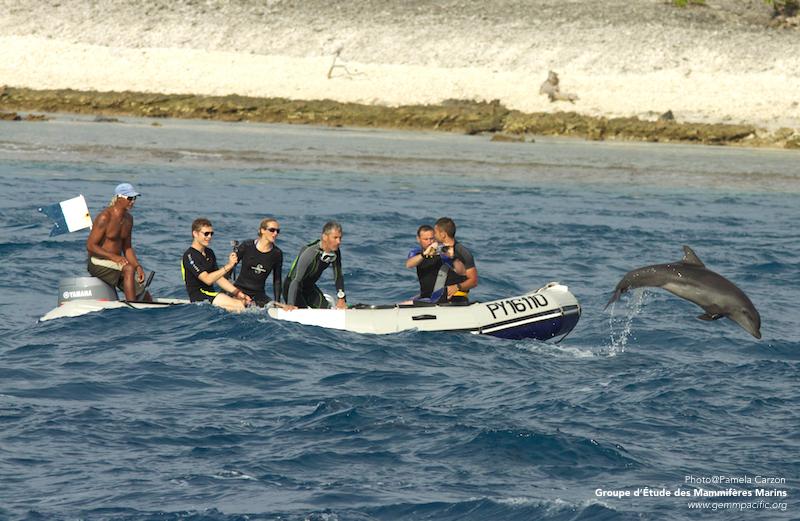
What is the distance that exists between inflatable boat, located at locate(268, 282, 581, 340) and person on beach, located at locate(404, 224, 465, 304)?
1.88ft

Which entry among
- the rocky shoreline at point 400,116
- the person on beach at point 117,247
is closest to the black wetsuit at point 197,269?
the person on beach at point 117,247

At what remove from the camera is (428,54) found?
5912 cm

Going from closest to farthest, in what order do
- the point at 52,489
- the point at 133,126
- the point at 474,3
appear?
the point at 52,489 → the point at 133,126 → the point at 474,3

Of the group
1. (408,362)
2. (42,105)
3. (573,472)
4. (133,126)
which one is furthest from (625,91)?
(573,472)

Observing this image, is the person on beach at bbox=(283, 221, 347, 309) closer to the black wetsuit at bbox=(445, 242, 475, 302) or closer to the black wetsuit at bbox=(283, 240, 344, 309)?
the black wetsuit at bbox=(283, 240, 344, 309)

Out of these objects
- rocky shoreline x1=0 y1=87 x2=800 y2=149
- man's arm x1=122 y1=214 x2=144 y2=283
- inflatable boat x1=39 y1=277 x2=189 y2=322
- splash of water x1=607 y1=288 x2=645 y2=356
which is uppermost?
rocky shoreline x1=0 y1=87 x2=800 y2=149

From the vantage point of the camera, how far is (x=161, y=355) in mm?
14469

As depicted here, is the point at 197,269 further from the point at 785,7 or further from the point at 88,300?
the point at 785,7

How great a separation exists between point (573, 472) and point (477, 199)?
66.6ft

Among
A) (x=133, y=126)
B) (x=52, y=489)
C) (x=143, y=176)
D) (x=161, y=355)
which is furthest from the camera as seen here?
(x=133, y=126)

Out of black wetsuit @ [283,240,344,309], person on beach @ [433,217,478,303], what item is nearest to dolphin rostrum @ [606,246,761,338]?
person on beach @ [433,217,478,303]

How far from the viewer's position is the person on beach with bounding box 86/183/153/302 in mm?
15602

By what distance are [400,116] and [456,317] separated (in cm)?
3655

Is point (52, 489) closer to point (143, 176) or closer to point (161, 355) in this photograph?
point (161, 355)
